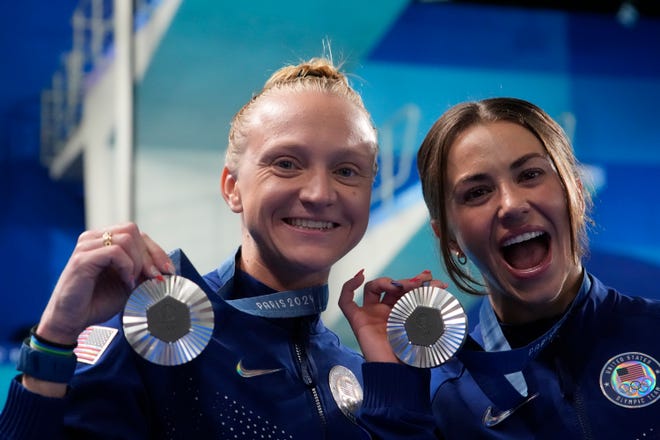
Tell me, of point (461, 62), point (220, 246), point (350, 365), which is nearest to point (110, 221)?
point (220, 246)

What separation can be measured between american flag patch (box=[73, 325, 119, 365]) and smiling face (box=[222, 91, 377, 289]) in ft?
1.26

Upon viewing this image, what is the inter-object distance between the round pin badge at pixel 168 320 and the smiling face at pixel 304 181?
326 mm

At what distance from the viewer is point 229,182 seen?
1923mm

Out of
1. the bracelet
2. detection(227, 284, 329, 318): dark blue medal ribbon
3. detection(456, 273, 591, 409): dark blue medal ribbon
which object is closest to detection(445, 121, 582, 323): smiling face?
A: detection(456, 273, 591, 409): dark blue medal ribbon

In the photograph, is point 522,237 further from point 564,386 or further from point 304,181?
point 304,181

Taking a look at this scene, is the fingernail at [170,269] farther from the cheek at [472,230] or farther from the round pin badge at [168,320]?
the cheek at [472,230]

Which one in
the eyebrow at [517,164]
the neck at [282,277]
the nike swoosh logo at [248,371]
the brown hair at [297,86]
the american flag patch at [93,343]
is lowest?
the nike swoosh logo at [248,371]

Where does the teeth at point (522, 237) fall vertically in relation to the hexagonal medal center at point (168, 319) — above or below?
above

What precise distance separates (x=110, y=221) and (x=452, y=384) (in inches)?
121

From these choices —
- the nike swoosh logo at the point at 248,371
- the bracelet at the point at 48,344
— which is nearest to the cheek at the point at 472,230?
the nike swoosh logo at the point at 248,371

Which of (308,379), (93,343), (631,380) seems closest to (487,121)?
(631,380)

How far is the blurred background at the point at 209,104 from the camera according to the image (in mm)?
4461

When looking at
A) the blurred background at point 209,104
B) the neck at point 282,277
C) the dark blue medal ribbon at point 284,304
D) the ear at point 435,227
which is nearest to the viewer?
the dark blue medal ribbon at point 284,304

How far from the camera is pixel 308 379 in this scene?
1.70 metres
